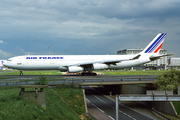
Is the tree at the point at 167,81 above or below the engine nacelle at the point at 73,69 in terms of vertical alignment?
below

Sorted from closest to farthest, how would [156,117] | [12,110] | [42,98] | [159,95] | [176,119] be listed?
[12,110]
[42,98]
[159,95]
[176,119]
[156,117]

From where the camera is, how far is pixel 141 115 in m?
30.8

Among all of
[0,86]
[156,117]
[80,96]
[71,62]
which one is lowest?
[156,117]

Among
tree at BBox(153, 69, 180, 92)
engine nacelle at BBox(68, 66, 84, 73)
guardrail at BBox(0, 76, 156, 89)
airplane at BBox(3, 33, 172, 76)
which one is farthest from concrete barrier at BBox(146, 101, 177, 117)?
engine nacelle at BBox(68, 66, 84, 73)

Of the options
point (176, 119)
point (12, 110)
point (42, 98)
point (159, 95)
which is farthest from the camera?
point (176, 119)

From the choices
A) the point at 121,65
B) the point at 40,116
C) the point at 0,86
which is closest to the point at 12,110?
the point at 40,116

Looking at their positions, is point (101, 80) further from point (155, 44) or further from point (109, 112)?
point (155, 44)

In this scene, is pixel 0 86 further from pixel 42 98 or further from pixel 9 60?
pixel 9 60

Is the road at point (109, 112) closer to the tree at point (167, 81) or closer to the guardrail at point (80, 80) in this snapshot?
the guardrail at point (80, 80)

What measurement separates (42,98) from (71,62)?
34.2 m

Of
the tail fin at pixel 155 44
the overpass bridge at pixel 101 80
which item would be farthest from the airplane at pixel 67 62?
the overpass bridge at pixel 101 80

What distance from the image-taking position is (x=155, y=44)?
58.2 metres

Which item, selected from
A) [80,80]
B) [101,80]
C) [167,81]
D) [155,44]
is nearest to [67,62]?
[101,80]

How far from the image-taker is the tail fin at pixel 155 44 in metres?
57.6
